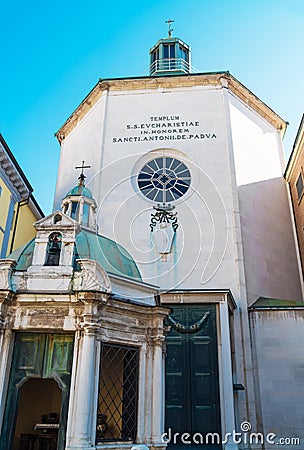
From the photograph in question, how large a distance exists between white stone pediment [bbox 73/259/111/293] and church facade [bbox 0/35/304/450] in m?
0.02

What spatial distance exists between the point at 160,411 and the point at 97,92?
16.3 m

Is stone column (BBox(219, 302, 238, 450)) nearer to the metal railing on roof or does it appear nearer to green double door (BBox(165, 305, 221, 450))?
green double door (BBox(165, 305, 221, 450))

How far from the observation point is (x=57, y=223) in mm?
8492

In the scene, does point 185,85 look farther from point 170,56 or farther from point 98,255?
point 98,255

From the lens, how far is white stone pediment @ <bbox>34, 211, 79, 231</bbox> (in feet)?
27.4

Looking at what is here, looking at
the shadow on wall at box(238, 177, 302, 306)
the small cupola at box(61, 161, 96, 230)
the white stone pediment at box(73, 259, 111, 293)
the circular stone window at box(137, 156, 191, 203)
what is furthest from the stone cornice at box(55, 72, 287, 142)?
the white stone pediment at box(73, 259, 111, 293)

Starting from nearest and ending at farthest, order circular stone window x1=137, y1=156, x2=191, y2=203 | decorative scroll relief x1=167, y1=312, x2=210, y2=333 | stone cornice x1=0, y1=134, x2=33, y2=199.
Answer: decorative scroll relief x1=167, y1=312, x2=210, y2=333, stone cornice x1=0, y1=134, x2=33, y2=199, circular stone window x1=137, y1=156, x2=191, y2=203

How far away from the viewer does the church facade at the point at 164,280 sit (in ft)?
24.5

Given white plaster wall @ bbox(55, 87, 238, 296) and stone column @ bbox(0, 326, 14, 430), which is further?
white plaster wall @ bbox(55, 87, 238, 296)

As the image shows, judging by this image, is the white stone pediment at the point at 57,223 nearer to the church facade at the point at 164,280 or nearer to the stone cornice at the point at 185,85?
the church facade at the point at 164,280

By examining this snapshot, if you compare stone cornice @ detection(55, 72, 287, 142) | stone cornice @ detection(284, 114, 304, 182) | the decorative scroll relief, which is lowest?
the decorative scroll relief

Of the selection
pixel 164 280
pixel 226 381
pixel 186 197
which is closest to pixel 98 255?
pixel 226 381

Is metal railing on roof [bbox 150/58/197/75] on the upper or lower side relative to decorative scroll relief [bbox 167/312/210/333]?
upper

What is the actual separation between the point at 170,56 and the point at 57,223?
18264 mm
